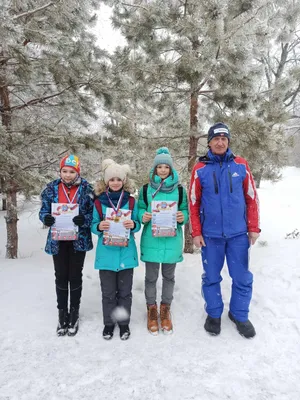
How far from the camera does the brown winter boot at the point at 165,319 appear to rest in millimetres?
3451

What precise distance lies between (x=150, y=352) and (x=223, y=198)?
2.01m

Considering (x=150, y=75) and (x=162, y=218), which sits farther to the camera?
(x=150, y=75)

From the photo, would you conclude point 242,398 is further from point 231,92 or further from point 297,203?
point 297,203

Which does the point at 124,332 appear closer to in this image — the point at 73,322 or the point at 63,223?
the point at 73,322

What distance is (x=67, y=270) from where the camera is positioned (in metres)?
3.46

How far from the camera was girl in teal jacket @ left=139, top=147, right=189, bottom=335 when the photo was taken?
11.4 ft

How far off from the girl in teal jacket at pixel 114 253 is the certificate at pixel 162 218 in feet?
0.82

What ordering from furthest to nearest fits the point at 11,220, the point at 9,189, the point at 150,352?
1. the point at 11,220
2. the point at 9,189
3. the point at 150,352

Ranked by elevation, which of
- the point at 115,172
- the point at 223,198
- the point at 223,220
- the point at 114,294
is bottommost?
the point at 114,294

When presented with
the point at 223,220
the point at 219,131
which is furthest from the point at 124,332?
the point at 219,131

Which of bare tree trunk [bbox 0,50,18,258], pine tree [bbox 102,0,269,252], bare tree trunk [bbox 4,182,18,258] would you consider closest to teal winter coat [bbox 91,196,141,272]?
bare tree trunk [bbox 0,50,18,258]

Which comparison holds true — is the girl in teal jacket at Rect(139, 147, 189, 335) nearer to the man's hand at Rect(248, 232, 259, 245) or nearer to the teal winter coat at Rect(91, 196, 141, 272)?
the teal winter coat at Rect(91, 196, 141, 272)

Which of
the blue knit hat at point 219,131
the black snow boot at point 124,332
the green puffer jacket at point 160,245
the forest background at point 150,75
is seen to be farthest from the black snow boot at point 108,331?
the forest background at point 150,75

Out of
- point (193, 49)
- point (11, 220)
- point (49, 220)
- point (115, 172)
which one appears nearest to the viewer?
point (49, 220)
